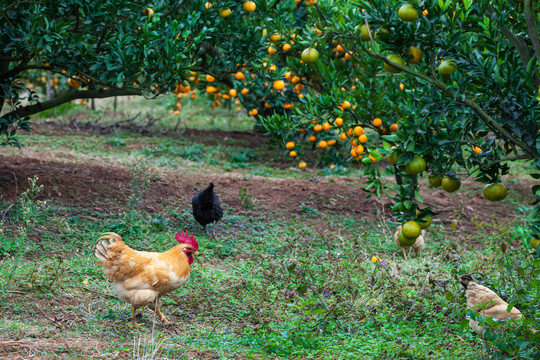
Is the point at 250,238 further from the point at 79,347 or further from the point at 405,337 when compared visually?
the point at 79,347

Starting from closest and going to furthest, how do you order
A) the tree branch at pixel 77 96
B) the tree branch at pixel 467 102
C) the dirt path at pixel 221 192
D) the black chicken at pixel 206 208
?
the tree branch at pixel 467 102
the tree branch at pixel 77 96
the black chicken at pixel 206 208
the dirt path at pixel 221 192

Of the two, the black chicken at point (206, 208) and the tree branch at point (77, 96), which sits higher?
the tree branch at point (77, 96)

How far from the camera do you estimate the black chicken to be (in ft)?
20.7

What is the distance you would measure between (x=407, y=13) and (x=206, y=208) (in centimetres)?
400

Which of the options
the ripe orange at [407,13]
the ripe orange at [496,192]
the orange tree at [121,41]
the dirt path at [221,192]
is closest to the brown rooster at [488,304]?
the ripe orange at [496,192]

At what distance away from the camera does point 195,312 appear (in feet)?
15.3

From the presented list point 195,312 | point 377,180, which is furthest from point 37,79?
point 195,312

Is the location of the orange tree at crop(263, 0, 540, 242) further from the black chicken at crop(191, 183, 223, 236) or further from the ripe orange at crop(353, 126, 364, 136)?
the ripe orange at crop(353, 126, 364, 136)

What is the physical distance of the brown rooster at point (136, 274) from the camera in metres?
4.26

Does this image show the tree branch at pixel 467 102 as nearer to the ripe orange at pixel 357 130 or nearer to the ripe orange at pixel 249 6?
the ripe orange at pixel 249 6

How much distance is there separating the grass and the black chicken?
236 mm

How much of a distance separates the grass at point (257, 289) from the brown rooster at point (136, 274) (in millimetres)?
205

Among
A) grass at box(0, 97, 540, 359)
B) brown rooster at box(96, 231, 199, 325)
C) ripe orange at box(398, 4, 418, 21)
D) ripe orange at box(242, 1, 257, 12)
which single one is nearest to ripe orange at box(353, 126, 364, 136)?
grass at box(0, 97, 540, 359)

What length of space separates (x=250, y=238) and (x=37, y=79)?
392 inches
